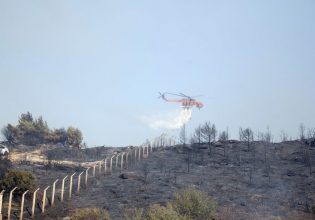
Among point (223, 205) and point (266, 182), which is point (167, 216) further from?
point (266, 182)

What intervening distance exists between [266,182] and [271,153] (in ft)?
43.2

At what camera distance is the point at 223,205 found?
2730 cm

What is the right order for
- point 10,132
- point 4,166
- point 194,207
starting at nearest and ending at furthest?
point 194,207 → point 4,166 → point 10,132

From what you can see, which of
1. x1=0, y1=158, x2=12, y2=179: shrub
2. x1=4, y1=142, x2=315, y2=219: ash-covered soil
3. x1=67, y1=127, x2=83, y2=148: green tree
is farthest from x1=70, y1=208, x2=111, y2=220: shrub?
x1=67, y1=127, x2=83, y2=148: green tree

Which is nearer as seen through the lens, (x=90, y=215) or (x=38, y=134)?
(x=90, y=215)

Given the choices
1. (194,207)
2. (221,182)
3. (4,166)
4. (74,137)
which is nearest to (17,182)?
(4,166)

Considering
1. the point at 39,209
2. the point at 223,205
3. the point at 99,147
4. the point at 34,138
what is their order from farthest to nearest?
the point at 34,138, the point at 99,147, the point at 223,205, the point at 39,209

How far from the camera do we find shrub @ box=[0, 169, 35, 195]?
27.3 metres

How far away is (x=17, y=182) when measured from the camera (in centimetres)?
2753

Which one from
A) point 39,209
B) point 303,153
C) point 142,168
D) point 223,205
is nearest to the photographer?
point 39,209

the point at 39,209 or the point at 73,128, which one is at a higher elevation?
the point at 73,128

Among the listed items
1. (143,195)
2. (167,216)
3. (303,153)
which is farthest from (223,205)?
(303,153)

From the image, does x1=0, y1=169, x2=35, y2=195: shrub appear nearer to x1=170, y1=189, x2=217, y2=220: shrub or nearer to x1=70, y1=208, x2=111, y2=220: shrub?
x1=70, y1=208, x2=111, y2=220: shrub

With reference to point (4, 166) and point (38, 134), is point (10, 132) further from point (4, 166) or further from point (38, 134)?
point (4, 166)
